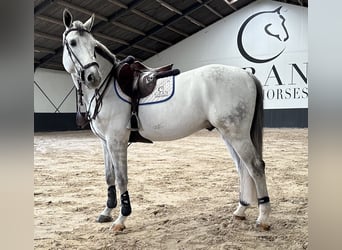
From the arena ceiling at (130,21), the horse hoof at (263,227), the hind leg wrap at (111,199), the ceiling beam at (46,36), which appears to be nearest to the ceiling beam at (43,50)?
the arena ceiling at (130,21)

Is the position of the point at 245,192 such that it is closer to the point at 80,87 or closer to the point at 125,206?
the point at 125,206

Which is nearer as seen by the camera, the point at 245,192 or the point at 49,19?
the point at 245,192

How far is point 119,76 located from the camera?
2.21m

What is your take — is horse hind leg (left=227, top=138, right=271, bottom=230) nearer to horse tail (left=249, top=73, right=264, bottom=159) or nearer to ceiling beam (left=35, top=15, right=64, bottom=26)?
horse tail (left=249, top=73, right=264, bottom=159)

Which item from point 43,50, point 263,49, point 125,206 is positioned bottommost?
point 125,206

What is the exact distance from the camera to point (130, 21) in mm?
9844

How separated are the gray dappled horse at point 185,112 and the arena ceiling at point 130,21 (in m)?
6.02

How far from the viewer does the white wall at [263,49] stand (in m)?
11.3

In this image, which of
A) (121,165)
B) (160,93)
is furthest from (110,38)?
(121,165)

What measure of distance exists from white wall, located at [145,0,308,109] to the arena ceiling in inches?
13.2

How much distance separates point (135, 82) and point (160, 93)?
20 cm
